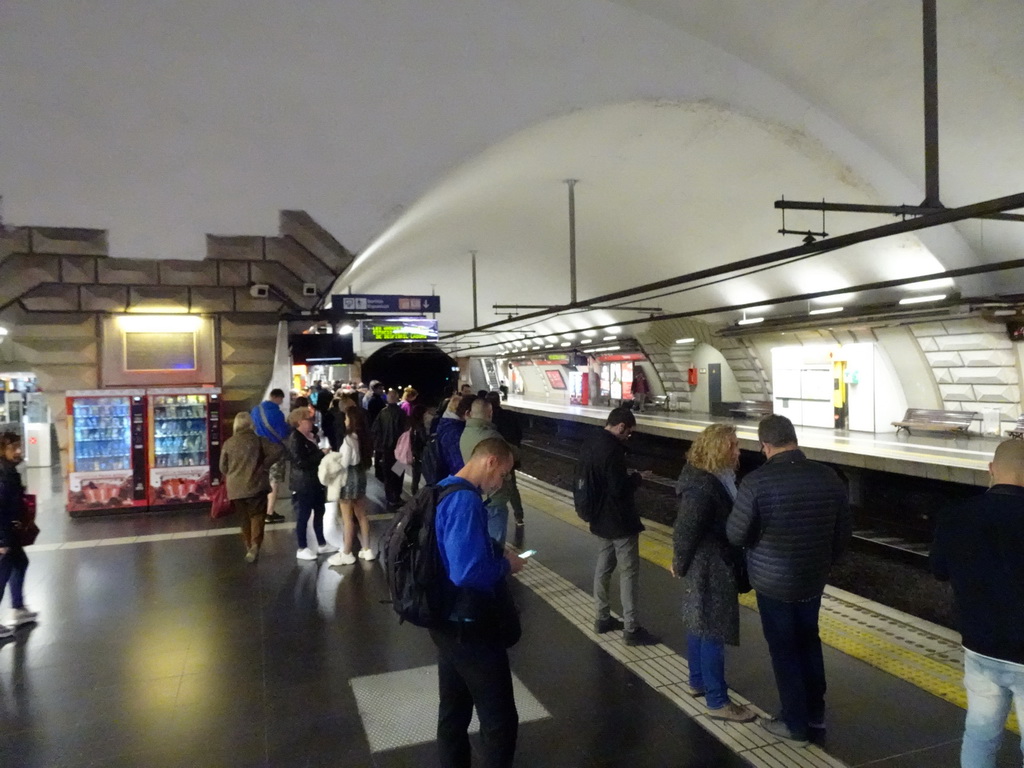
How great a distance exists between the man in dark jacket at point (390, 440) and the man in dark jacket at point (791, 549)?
257 inches

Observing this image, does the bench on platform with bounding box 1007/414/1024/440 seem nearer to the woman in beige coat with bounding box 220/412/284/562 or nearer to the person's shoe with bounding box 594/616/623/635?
the person's shoe with bounding box 594/616/623/635

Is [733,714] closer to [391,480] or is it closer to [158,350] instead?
[391,480]

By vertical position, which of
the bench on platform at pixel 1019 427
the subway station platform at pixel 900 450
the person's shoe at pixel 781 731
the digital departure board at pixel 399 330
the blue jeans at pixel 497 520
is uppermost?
the digital departure board at pixel 399 330

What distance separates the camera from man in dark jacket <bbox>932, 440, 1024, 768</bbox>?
252 centimetres

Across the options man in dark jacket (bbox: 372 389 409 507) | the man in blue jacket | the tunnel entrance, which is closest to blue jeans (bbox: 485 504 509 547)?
the man in blue jacket

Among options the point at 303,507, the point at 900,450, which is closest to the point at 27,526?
the point at 303,507

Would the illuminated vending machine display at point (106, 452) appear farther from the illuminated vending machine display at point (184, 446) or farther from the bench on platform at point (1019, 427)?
the bench on platform at point (1019, 427)

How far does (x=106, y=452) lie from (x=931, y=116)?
9863mm

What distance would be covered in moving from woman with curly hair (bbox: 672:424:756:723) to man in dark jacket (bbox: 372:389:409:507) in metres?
6.17

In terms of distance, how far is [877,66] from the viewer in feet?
25.0

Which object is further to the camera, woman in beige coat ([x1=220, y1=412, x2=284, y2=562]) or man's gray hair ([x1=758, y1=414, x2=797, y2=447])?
woman in beige coat ([x1=220, y1=412, x2=284, y2=562])

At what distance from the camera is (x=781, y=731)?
3475 mm

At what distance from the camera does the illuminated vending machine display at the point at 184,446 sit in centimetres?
950

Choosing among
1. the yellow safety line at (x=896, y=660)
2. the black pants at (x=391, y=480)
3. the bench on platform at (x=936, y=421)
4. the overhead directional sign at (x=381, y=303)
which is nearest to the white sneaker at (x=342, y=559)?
the black pants at (x=391, y=480)
